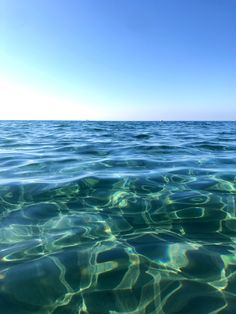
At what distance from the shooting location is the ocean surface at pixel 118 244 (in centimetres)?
180

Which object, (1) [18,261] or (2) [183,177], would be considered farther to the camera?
(2) [183,177]

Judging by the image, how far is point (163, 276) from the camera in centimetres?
204

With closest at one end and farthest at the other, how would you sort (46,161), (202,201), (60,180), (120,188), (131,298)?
(131,298)
(202,201)
(120,188)
(60,180)
(46,161)

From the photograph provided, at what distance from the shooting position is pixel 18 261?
7.31 ft

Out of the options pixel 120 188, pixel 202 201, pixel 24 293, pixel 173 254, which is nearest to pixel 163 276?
pixel 173 254

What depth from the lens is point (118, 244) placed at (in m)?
2.54

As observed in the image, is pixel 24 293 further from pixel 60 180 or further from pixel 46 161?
pixel 46 161

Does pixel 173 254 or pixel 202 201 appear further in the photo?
pixel 202 201

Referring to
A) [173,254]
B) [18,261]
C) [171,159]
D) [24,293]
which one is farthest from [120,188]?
[171,159]

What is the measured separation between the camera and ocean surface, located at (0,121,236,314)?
5.90ft

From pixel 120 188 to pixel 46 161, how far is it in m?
3.23

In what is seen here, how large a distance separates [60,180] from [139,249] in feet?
8.84

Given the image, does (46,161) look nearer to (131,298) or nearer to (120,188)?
(120,188)

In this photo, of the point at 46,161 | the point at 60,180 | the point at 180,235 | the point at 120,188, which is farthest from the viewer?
the point at 46,161
